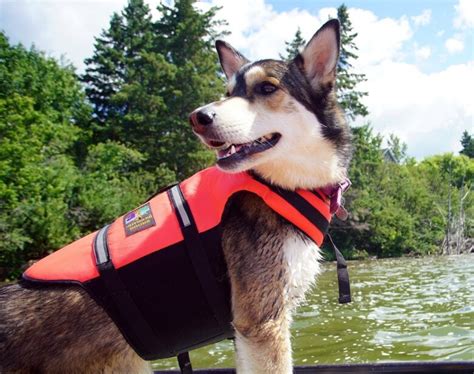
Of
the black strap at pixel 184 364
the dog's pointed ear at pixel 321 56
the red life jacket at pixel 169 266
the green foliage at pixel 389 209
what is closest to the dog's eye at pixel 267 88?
the dog's pointed ear at pixel 321 56

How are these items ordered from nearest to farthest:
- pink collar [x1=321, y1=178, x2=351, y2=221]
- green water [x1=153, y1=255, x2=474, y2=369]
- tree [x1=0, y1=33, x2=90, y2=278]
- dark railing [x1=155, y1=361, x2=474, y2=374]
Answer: pink collar [x1=321, y1=178, x2=351, y2=221] < dark railing [x1=155, y1=361, x2=474, y2=374] < green water [x1=153, y1=255, x2=474, y2=369] < tree [x1=0, y1=33, x2=90, y2=278]

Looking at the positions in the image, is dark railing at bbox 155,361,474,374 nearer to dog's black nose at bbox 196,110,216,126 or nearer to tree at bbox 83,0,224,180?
dog's black nose at bbox 196,110,216,126

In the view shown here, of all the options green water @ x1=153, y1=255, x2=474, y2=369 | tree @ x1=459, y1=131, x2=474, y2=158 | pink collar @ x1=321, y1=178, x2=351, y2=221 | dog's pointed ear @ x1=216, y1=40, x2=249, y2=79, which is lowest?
tree @ x1=459, y1=131, x2=474, y2=158

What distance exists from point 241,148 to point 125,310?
4.03ft

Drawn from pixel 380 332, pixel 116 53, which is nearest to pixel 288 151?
pixel 380 332

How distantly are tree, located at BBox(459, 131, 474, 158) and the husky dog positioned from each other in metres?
102

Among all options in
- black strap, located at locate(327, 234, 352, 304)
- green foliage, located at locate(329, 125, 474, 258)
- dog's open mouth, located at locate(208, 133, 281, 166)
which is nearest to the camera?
dog's open mouth, located at locate(208, 133, 281, 166)

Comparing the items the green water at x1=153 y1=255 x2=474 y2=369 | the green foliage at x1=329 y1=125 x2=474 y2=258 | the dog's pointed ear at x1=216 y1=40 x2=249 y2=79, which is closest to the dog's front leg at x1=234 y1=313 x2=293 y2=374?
the dog's pointed ear at x1=216 y1=40 x2=249 y2=79

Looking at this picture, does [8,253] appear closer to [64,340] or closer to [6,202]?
[6,202]

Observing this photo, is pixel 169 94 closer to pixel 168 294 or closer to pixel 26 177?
pixel 26 177

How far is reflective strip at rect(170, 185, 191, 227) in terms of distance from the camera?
9.25ft

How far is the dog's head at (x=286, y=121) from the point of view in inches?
114

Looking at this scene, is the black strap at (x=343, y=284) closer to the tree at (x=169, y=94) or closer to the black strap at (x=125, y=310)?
the black strap at (x=125, y=310)

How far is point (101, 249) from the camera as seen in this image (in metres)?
2.78
